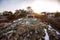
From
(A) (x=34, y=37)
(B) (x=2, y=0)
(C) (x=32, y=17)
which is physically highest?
(B) (x=2, y=0)

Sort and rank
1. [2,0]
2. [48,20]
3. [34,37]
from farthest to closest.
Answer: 1. [2,0]
2. [48,20]
3. [34,37]

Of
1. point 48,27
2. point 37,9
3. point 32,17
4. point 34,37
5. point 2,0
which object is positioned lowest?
point 34,37

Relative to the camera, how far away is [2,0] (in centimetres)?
213

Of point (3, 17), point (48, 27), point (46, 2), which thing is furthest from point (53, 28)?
point (3, 17)

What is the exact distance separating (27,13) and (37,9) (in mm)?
205

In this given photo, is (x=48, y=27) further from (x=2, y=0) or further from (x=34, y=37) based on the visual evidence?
(x=2, y=0)

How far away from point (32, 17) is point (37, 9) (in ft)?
0.59

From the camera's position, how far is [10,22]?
200 centimetres

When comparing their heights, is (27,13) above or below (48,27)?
above

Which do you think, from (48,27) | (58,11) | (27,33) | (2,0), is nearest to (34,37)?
(27,33)

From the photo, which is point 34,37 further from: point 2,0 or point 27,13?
point 2,0

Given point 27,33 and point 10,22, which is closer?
point 27,33

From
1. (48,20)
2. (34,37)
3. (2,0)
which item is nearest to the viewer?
(34,37)

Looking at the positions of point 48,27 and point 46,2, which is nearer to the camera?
point 48,27
